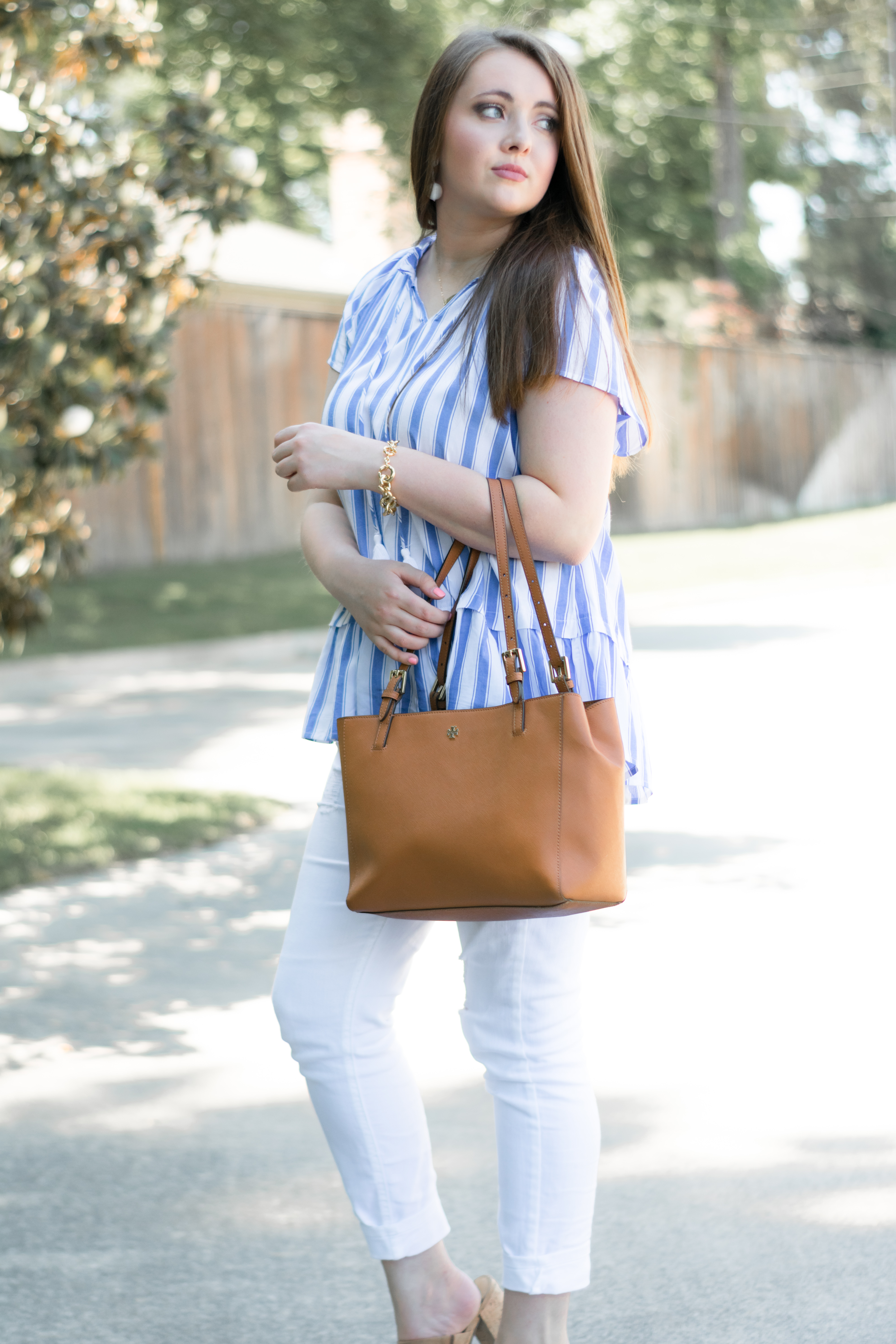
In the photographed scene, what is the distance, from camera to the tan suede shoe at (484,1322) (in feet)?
7.61

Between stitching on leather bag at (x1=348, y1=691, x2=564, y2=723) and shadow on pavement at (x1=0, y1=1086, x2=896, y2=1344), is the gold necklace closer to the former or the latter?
stitching on leather bag at (x1=348, y1=691, x2=564, y2=723)

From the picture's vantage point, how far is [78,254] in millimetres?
5922

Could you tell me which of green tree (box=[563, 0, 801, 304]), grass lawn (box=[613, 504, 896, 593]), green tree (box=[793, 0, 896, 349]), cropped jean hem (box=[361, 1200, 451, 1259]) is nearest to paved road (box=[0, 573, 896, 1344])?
cropped jean hem (box=[361, 1200, 451, 1259])

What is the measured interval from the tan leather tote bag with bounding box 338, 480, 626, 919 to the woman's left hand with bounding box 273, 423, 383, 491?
0.62 ft

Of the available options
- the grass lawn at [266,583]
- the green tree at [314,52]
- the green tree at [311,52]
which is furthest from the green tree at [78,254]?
the green tree at [311,52]

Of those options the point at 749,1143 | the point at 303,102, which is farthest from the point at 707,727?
the point at 303,102

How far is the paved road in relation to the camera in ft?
8.90

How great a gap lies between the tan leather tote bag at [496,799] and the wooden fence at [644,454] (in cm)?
445

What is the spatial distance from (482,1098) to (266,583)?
13173 millimetres

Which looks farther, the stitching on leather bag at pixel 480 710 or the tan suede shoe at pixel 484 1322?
the tan suede shoe at pixel 484 1322

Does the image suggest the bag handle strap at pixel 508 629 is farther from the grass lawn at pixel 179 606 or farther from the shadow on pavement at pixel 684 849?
the grass lawn at pixel 179 606

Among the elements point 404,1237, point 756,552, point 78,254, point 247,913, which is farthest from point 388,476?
point 756,552

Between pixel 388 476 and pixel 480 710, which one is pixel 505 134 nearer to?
pixel 388 476

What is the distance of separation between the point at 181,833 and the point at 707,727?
10.3ft
